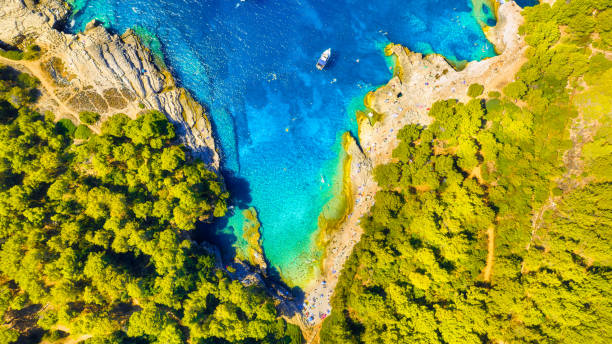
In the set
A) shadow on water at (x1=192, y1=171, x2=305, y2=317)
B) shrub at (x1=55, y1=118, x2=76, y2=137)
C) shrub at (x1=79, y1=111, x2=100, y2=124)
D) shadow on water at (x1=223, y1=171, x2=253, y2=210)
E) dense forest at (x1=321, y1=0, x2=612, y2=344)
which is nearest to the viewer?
dense forest at (x1=321, y1=0, x2=612, y2=344)

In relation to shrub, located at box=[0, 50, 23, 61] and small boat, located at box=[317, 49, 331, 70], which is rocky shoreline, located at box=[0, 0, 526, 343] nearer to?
shrub, located at box=[0, 50, 23, 61]

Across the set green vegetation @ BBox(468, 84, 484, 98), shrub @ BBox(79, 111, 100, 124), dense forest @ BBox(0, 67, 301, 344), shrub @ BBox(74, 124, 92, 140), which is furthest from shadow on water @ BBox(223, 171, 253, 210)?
green vegetation @ BBox(468, 84, 484, 98)

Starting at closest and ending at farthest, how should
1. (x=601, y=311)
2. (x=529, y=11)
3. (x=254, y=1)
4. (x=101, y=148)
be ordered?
(x=601, y=311)
(x=101, y=148)
(x=529, y=11)
(x=254, y=1)

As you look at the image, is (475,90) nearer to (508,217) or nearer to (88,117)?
(508,217)

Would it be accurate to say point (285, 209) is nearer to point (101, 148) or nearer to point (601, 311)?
point (101, 148)

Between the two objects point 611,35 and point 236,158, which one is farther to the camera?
point 236,158

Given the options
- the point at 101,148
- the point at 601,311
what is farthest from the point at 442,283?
the point at 101,148
